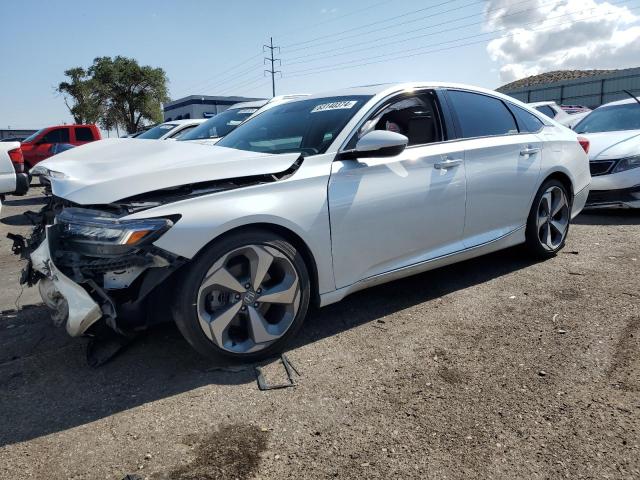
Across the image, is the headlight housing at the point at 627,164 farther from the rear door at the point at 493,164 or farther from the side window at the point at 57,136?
the side window at the point at 57,136

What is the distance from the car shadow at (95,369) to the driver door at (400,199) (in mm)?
484

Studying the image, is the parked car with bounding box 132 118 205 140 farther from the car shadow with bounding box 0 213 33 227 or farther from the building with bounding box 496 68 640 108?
the building with bounding box 496 68 640 108

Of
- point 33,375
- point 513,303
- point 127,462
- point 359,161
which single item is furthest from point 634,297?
point 33,375

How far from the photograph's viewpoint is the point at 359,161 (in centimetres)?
330

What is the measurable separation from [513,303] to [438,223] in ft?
2.80

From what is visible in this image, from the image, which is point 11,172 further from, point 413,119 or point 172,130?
point 413,119

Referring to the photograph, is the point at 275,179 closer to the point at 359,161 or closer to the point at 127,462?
the point at 359,161

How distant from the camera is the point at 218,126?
8414 millimetres

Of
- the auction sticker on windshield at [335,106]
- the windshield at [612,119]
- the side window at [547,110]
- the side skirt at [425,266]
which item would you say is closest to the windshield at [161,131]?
the auction sticker on windshield at [335,106]

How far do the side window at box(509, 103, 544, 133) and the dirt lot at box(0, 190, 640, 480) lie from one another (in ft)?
5.09

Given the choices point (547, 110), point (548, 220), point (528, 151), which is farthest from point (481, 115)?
point (547, 110)

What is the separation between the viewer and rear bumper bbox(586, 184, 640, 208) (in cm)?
651

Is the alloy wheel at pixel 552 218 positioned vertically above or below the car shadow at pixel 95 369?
above

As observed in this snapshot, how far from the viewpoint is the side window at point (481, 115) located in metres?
4.07
